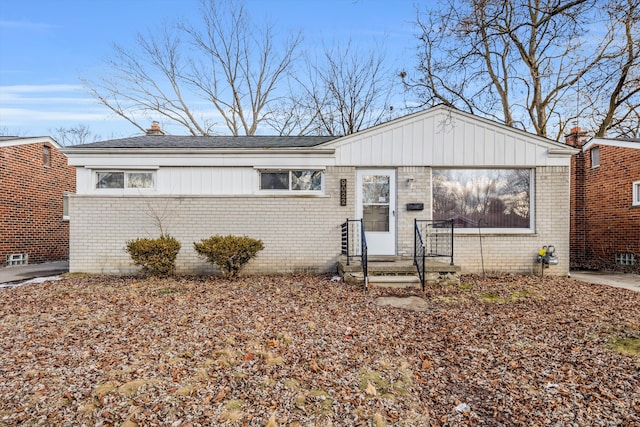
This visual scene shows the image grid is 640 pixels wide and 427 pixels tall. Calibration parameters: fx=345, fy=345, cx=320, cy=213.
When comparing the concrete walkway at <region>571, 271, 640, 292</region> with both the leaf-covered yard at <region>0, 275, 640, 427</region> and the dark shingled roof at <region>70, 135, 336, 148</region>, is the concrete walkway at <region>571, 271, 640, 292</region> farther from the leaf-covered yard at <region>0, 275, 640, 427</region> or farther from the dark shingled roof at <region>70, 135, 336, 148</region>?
the dark shingled roof at <region>70, 135, 336, 148</region>

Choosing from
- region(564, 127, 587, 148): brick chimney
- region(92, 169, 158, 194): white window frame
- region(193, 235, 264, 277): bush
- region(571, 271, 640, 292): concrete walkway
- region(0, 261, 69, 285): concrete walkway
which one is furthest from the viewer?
region(564, 127, 587, 148): brick chimney

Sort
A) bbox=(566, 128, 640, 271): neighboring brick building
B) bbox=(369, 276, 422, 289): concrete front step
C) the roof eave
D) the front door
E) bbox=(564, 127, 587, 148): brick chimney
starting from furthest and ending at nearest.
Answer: bbox=(564, 127, 587, 148): brick chimney
bbox=(566, 128, 640, 271): neighboring brick building
the front door
the roof eave
bbox=(369, 276, 422, 289): concrete front step

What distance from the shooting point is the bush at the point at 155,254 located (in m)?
7.52

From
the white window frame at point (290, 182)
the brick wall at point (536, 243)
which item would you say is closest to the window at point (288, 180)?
the white window frame at point (290, 182)

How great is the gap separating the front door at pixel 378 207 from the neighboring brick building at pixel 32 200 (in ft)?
35.8

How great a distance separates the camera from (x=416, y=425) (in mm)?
2529

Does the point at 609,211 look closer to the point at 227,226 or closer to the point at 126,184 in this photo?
the point at 227,226

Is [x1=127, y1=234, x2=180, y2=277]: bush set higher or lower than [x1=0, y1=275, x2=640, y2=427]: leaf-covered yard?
higher

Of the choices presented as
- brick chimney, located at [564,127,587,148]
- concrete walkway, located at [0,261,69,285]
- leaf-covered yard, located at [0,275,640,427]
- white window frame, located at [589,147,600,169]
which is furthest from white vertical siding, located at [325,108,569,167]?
concrete walkway, located at [0,261,69,285]

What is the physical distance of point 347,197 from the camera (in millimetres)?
8516

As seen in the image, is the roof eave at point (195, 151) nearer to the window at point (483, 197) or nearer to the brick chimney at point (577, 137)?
the window at point (483, 197)

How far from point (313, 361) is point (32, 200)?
501 inches

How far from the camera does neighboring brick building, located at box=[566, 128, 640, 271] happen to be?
32.7 ft

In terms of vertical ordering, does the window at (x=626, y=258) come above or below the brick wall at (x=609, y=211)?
below
